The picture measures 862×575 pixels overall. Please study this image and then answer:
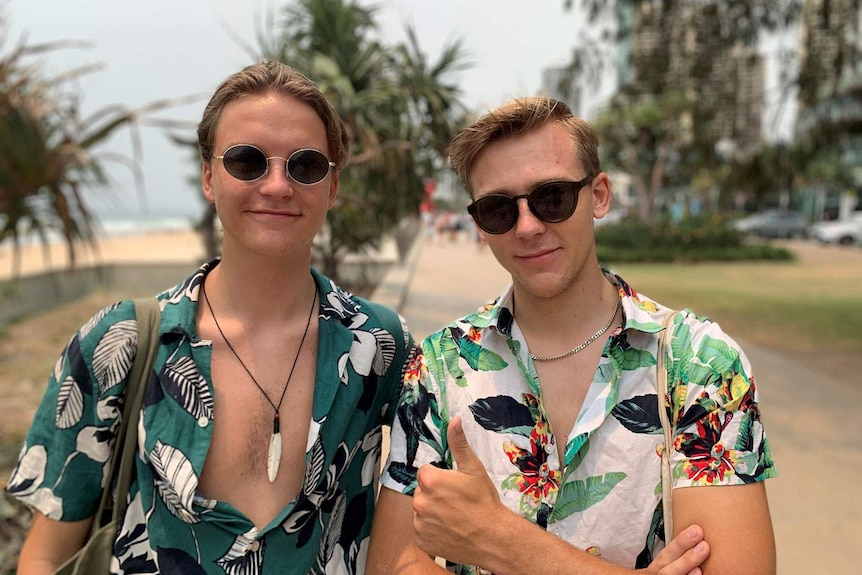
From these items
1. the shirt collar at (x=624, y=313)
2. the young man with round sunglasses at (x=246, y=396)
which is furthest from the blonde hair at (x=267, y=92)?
the shirt collar at (x=624, y=313)

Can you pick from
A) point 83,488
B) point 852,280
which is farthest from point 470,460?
point 852,280

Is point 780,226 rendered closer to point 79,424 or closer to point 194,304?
point 194,304

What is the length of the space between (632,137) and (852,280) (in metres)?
→ 17.4

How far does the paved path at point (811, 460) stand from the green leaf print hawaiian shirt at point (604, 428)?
2.60m

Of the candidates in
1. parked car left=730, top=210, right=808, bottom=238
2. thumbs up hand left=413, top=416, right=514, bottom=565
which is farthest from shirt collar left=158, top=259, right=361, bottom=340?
parked car left=730, top=210, right=808, bottom=238

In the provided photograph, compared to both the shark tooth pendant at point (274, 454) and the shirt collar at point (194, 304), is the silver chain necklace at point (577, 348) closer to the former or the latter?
the shirt collar at point (194, 304)

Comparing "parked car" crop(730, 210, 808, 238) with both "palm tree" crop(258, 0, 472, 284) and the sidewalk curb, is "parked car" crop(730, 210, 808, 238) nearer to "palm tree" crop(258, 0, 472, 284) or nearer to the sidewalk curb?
the sidewalk curb

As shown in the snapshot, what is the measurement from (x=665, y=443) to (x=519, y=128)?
77cm

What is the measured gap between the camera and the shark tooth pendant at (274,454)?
71.0 inches

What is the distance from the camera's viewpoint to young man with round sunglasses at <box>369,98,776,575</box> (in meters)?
1.50

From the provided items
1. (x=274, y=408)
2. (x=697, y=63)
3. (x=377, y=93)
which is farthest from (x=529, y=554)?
(x=697, y=63)

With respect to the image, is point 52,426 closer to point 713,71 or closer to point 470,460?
point 470,460

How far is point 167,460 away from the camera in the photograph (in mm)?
1719

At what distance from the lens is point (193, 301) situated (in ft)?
6.35
